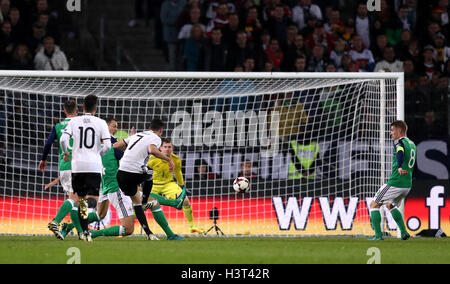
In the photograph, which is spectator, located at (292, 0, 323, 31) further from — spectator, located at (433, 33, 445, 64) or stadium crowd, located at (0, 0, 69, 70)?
stadium crowd, located at (0, 0, 69, 70)

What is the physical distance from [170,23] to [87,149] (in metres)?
7.51

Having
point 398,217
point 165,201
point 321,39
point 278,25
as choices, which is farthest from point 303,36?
point 398,217

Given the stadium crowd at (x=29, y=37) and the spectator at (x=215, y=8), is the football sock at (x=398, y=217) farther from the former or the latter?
the spectator at (x=215, y=8)

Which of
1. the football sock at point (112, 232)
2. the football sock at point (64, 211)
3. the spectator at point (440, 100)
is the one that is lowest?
the football sock at point (112, 232)

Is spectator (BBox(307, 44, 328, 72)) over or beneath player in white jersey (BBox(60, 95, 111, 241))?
over

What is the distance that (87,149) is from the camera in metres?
11.3

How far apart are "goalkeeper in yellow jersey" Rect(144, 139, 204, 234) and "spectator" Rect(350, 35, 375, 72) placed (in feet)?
17.5

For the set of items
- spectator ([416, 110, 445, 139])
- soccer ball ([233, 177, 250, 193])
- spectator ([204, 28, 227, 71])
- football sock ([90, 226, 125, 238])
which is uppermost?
spectator ([204, 28, 227, 71])

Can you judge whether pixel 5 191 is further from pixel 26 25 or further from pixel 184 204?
pixel 26 25

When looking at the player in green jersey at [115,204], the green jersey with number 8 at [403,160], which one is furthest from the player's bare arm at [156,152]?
the green jersey with number 8 at [403,160]

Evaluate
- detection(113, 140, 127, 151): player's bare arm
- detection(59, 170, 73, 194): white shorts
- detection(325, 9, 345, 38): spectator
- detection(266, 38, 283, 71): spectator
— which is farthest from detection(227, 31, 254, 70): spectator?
detection(59, 170, 73, 194): white shorts

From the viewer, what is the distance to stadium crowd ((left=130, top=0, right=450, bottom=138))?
57.3 ft

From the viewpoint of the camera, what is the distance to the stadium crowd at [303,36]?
1745 centimetres

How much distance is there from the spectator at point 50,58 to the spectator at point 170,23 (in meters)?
2.30
